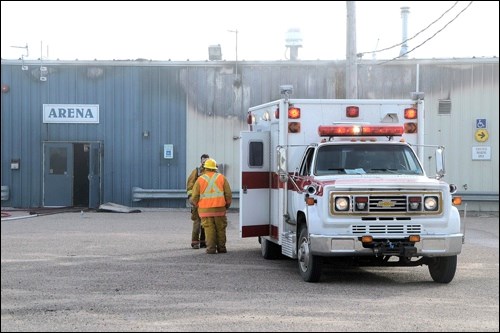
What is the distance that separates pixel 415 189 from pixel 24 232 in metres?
11.0

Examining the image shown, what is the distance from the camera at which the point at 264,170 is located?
14398mm

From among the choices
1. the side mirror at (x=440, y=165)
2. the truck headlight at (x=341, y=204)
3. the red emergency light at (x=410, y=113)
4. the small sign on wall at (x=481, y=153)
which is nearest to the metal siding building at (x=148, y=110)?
the small sign on wall at (x=481, y=153)

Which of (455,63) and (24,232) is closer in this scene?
(24,232)

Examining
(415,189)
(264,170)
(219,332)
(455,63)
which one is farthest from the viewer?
(455,63)

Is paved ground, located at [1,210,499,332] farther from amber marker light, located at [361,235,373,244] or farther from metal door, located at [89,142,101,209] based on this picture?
metal door, located at [89,142,101,209]

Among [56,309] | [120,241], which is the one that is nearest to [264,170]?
[120,241]

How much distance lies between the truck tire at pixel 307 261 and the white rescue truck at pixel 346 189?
14mm

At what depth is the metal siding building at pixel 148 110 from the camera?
89.8 ft

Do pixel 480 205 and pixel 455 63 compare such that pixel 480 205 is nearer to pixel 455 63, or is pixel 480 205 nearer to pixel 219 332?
pixel 455 63

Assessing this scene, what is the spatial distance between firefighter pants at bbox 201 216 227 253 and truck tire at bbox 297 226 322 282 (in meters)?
3.20

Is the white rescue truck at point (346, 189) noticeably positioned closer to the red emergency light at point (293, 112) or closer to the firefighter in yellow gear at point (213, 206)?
the red emergency light at point (293, 112)

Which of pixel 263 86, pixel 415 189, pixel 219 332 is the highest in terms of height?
pixel 263 86

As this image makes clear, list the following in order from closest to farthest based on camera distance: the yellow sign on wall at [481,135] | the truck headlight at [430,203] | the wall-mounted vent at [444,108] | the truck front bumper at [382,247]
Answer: the truck front bumper at [382,247]
the truck headlight at [430,203]
the yellow sign on wall at [481,135]
the wall-mounted vent at [444,108]

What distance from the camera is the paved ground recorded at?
28.2 feet
